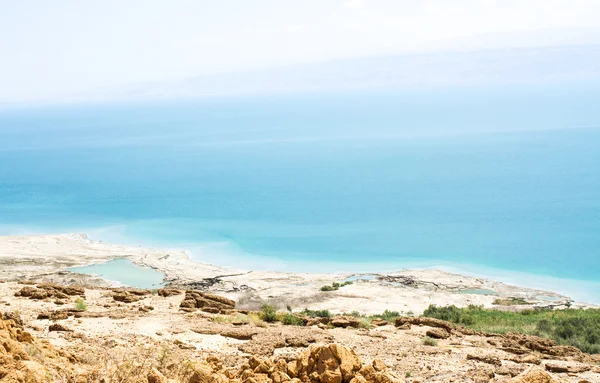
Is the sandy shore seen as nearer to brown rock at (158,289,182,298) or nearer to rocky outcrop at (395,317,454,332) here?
brown rock at (158,289,182,298)

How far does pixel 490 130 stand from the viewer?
116750 millimetres

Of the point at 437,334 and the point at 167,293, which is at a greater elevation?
the point at 437,334

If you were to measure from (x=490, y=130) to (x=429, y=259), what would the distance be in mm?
81754

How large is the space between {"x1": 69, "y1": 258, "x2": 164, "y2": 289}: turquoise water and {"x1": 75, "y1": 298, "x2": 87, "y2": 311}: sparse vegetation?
13483mm

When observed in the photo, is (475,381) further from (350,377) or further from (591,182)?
(591,182)

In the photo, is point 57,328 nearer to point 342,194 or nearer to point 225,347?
point 225,347

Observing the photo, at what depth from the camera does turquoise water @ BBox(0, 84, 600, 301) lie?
140ft

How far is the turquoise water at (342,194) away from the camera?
42656 millimetres

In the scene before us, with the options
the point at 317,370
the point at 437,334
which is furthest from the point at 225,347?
the point at 437,334

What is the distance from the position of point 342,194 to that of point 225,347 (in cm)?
5205

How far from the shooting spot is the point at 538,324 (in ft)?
62.3

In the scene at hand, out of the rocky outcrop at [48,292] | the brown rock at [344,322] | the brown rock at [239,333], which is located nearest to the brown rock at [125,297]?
the rocky outcrop at [48,292]

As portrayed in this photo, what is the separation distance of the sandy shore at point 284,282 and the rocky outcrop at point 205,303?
396cm

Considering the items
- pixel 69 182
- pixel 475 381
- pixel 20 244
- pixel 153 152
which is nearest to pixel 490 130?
pixel 153 152
